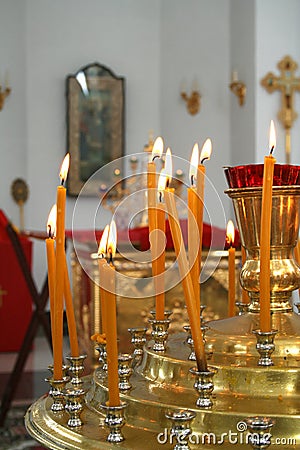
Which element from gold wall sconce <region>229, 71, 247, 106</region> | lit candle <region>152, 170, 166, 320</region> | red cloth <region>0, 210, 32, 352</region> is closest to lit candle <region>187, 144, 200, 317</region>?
lit candle <region>152, 170, 166, 320</region>

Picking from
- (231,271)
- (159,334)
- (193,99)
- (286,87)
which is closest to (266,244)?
(159,334)

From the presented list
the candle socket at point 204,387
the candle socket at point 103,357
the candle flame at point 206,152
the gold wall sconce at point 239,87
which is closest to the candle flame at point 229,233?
the candle flame at point 206,152

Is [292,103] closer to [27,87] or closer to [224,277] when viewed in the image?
[27,87]

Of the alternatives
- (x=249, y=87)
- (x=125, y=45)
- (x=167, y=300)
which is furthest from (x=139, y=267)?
(x=125, y=45)

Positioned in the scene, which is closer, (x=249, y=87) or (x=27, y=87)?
(x=249, y=87)

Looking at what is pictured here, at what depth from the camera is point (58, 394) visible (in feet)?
2.66

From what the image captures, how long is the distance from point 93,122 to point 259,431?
707 cm

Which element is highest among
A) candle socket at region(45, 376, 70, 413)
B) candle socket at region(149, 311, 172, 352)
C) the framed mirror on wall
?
the framed mirror on wall

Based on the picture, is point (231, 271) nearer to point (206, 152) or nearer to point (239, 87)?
point (206, 152)

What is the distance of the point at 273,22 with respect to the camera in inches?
259

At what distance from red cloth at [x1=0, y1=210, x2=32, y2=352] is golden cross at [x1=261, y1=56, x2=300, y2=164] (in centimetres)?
244

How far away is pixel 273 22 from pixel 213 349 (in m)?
6.10

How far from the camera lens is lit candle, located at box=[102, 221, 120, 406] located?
2.17 feet

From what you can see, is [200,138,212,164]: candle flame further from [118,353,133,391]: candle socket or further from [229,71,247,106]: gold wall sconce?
[229,71,247,106]: gold wall sconce
